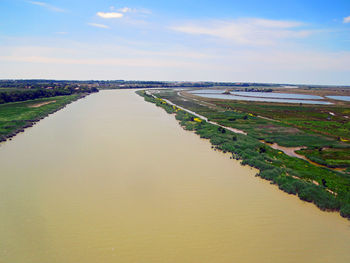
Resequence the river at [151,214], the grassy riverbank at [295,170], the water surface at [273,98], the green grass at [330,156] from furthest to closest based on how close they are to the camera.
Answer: the water surface at [273,98] < the green grass at [330,156] < the grassy riverbank at [295,170] < the river at [151,214]

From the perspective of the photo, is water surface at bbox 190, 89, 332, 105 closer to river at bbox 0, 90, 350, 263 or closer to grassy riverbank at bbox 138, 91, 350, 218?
grassy riverbank at bbox 138, 91, 350, 218

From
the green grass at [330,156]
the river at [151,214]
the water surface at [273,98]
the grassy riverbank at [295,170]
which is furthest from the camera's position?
the water surface at [273,98]

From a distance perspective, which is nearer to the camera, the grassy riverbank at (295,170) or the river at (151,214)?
the river at (151,214)

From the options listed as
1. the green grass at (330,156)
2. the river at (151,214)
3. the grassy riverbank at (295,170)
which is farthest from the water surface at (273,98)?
the river at (151,214)

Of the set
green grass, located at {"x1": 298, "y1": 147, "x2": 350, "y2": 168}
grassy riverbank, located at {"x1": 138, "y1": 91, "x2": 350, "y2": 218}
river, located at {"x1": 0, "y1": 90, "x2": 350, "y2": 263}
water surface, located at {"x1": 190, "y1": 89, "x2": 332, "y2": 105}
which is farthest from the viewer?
water surface, located at {"x1": 190, "y1": 89, "x2": 332, "y2": 105}

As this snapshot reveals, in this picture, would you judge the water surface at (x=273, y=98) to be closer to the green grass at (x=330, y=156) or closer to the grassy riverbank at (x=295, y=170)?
the grassy riverbank at (x=295, y=170)

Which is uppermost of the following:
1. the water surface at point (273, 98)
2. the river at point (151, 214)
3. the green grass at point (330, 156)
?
the water surface at point (273, 98)

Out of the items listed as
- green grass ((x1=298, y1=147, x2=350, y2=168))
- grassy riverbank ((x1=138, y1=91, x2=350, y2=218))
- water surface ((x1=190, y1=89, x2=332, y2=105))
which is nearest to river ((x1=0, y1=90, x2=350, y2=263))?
grassy riverbank ((x1=138, y1=91, x2=350, y2=218))

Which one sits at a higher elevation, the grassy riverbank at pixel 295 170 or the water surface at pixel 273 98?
the water surface at pixel 273 98

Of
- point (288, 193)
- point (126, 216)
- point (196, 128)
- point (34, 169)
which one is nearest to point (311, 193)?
point (288, 193)
